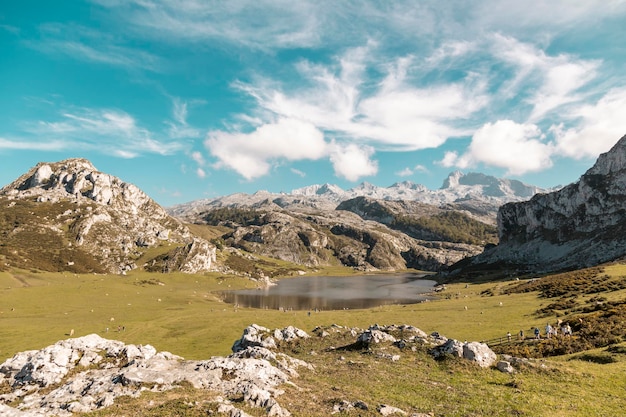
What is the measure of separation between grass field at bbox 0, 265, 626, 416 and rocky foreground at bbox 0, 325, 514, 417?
1383 mm

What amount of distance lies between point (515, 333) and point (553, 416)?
37299mm

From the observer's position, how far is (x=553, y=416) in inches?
834

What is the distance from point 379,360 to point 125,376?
24.1 meters

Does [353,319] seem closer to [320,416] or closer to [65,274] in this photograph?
[320,416]

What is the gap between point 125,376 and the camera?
2278 centimetres

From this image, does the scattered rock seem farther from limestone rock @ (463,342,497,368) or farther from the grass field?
limestone rock @ (463,342,497,368)

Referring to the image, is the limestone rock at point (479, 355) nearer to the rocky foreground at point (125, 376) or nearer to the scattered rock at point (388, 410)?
the rocky foreground at point (125, 376)

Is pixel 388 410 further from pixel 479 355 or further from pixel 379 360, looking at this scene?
pixel 479 355

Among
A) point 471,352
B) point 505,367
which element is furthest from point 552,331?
point 505,367

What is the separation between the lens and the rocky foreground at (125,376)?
20.1 meters

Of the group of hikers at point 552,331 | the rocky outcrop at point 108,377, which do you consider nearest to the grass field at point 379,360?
the rocky outcrop at point 108,377

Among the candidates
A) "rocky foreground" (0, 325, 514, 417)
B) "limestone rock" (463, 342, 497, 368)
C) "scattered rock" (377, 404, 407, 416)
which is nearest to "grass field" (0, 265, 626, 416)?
"scattered rock" (377, 404, 407, 416)

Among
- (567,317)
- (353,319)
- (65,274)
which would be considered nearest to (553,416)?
(567,317)

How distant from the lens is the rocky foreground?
20.1 meters
